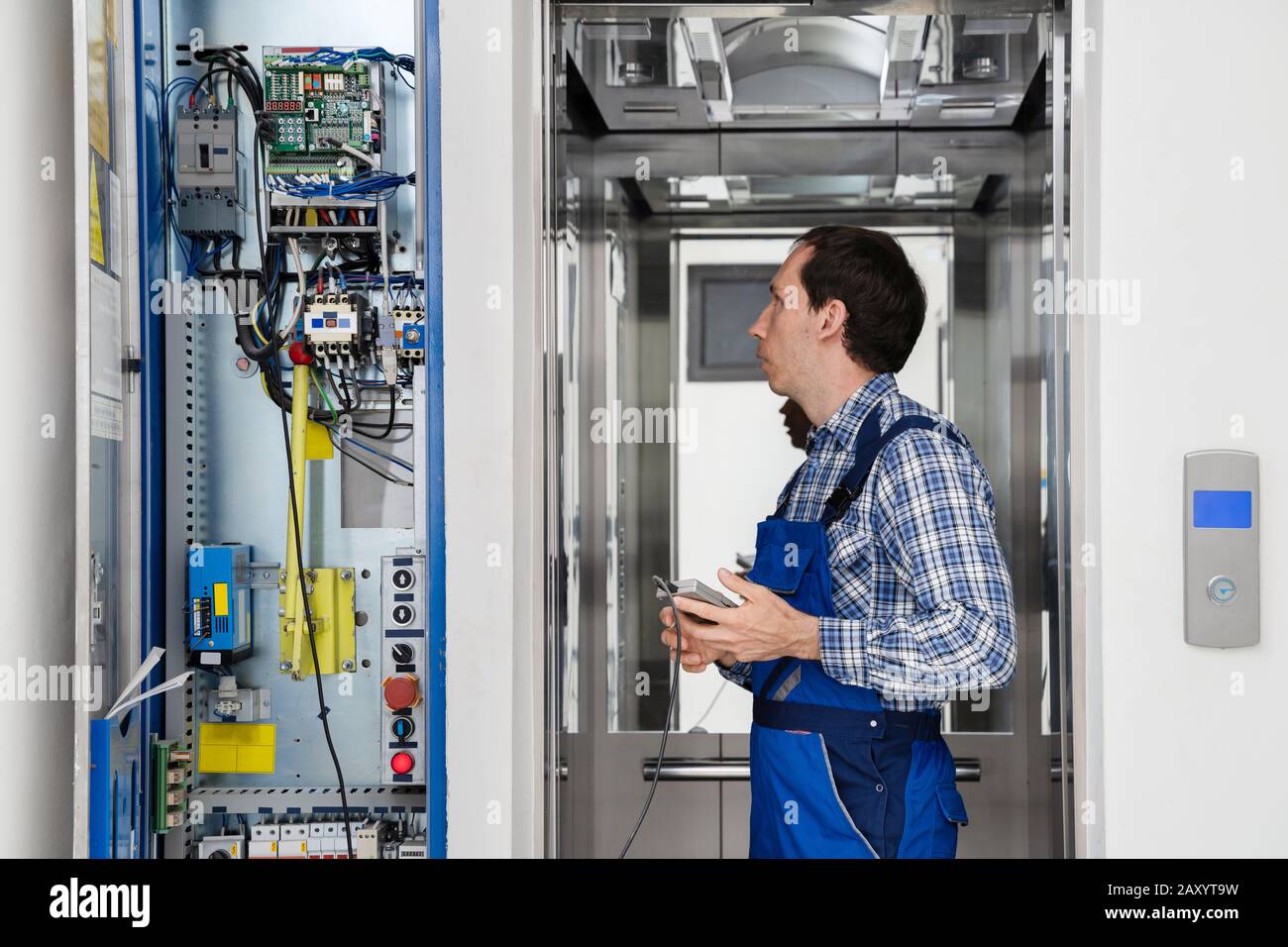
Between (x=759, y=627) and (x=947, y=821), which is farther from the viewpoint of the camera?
(x=947, y=821)

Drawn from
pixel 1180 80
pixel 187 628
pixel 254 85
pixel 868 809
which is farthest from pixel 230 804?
pixel 1180 80

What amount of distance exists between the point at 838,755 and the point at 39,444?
58.8 inches

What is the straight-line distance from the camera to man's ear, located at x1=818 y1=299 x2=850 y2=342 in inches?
71.5

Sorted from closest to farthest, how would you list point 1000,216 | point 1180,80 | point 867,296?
point 1180,80
point 867,296
point 1000,216

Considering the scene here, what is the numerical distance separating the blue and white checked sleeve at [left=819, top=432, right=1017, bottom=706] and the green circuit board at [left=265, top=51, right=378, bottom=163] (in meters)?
1.27

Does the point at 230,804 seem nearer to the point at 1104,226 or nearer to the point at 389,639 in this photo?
the point at 389,639

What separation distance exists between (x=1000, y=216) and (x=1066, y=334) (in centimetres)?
113

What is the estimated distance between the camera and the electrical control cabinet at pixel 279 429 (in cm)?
194

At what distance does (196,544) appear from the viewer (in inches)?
78.9

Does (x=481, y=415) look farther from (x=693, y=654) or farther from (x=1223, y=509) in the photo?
(x=1223, y=509)

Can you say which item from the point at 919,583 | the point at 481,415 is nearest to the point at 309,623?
the point at 481,415

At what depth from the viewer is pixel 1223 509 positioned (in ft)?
4.89

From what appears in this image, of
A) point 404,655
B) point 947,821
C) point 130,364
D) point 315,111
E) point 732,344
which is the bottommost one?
point 947,821

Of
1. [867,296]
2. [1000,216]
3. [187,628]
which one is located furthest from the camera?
[1000,216]
